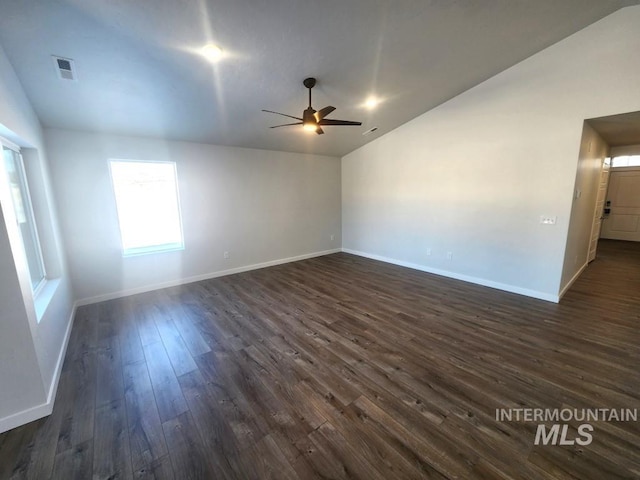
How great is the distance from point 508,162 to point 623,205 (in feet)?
21.8

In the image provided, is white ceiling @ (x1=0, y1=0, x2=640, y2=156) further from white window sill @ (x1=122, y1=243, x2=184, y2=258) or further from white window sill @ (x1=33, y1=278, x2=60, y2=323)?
white window sill @ (x1=33, y1=278, x2=60, y2=323)

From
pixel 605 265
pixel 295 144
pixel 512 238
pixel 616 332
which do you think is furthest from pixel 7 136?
pixel 605 265

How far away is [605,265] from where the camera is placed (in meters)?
5.06

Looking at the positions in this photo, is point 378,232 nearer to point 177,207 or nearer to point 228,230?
point 228,230

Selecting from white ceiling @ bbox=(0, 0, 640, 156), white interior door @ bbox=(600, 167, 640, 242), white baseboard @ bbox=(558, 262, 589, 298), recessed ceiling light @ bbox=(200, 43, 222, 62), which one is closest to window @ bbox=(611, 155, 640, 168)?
white interior door @ bbox=(600, 167, 640, 242)

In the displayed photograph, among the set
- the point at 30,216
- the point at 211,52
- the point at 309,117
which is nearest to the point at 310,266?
the point at 309,117

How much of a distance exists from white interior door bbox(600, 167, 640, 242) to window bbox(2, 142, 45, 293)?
40.1ft

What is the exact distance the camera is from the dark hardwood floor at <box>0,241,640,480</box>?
1487mm

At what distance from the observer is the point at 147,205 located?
14.1 feet

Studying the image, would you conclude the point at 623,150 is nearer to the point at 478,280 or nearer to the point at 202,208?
the point at 478,280

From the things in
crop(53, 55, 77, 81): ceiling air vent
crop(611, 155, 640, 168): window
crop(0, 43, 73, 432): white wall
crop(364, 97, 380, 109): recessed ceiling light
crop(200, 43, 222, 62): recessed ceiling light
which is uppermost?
crop(364, 97, 380, 109): recessed ceiling light

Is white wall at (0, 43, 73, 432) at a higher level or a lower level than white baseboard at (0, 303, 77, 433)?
higher

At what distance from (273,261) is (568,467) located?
5002mm

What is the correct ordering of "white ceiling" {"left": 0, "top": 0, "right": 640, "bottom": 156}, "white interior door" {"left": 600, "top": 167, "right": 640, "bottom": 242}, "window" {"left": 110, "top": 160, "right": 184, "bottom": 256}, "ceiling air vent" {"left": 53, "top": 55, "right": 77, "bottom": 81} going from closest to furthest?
1. "white ceiling" {"left": 0, "top": 0, "right": 640, "bottom": 156}
2. "ceiling air vent" {"left": 53, "top": 55, "right": 77, "bottom": 81}
3. "window" {"left": 110, "top": 160, "right": 184, "bottom": 256}
4. "white interior door" {"left": 600, "top": 167, "right": 640, "bottom": 242}
